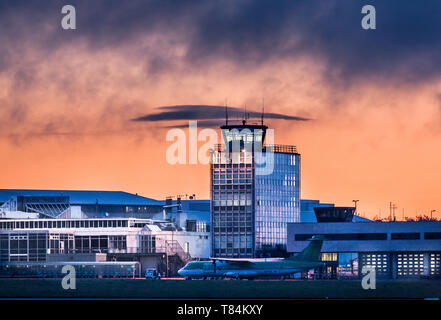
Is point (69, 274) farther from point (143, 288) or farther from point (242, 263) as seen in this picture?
point (143, 288)

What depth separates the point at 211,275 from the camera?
178 metres

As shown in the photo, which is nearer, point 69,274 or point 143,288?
point 143,288
